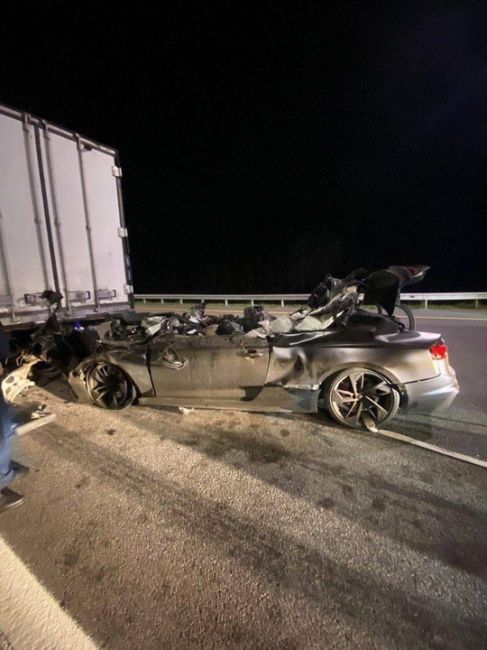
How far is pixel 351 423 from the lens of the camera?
3537 millimetres

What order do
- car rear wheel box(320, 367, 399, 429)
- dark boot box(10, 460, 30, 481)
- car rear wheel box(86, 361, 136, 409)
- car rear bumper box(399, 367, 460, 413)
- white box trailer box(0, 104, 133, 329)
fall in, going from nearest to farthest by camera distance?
dark boot box(10, 460, 30, 481) < car rear bumper box(399, 367, 460, 413) < car rear wheel box(320, 367, 399, 429) < car rear wheel box(86, 361, 136, 409) < white box trailer box(0, 104, 133, 329)

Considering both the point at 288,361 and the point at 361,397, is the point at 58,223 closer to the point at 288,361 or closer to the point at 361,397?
the point at 288,361

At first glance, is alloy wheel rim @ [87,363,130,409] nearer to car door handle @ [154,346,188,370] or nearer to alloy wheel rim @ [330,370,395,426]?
car door handle @ [154,346,188,370]

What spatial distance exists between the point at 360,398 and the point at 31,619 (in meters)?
2.97

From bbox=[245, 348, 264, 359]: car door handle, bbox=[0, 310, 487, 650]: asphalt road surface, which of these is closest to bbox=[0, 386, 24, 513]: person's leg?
bbox=[0, 310, 487, 650]: asphalt road surface

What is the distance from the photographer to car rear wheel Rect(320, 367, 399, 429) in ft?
11.2

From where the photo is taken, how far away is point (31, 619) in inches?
69.7

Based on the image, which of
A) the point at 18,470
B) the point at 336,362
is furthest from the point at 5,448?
the point at 336,362

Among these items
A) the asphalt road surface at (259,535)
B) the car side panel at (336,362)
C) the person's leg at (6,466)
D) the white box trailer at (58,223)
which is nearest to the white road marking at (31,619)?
the asphalt road surface at (259,535)

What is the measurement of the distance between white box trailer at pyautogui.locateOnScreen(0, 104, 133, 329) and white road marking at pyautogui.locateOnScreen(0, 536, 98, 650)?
3.49 metres

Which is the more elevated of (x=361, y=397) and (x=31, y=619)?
(x=361, y=397)

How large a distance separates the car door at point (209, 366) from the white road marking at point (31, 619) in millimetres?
2013

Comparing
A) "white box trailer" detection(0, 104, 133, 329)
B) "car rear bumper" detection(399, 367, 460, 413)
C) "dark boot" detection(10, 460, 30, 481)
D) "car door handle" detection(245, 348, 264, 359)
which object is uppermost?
"white box trailer" detection(0, 104, 133, 329)

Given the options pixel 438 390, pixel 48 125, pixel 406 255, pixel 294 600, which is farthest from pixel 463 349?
pixel 406 255
